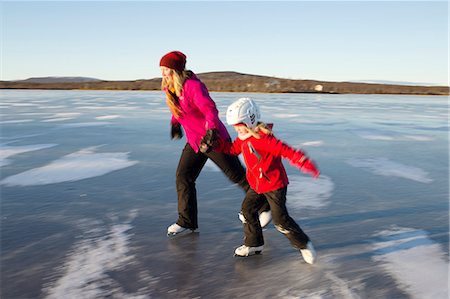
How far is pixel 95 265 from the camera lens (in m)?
2.81

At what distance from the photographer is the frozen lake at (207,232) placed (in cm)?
256

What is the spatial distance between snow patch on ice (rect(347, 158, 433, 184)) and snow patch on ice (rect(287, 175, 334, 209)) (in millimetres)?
924

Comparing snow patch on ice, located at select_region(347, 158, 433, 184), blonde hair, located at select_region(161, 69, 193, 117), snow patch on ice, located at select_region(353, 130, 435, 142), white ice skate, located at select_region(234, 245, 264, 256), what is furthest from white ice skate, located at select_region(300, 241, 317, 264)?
snow patch on ice, located at select_region(353, 130, 435, 142)

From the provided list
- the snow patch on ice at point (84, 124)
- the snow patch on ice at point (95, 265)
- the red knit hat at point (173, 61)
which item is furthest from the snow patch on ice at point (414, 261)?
the snow patch on ice at point (84, 124)

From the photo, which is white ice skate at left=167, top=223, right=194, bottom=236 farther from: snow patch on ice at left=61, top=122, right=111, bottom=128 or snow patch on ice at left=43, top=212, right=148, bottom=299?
snow patch on ice at left=61, top=122, right=111, bottom=128

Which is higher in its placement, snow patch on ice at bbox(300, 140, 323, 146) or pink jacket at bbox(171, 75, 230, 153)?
pink jacket at bbox(171, 75, 230, 153)

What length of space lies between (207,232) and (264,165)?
896 mm

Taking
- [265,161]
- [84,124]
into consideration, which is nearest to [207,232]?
[265,161]

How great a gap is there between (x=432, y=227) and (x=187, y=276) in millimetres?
2094

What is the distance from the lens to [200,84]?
3.33 m

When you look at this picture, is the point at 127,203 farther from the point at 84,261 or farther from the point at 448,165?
the point at 448,165

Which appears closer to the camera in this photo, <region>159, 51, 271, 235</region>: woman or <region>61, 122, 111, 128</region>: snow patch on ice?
<region>159, 51, 271, 235</region>: woman

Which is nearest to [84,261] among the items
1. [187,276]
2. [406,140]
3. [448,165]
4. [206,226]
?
[187,276]

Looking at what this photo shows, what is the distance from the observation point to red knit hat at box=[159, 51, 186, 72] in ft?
10.8
